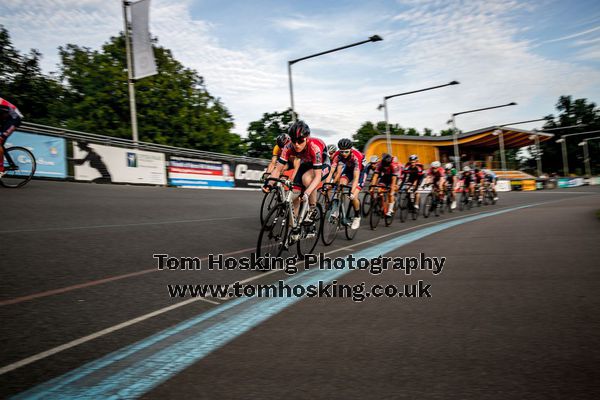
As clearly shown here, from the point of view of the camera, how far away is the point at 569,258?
557 centimetres

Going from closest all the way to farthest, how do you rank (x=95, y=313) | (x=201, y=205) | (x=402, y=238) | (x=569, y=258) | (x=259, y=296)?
(x=95, y=313) < (x=259, y=296) < (x=569, y=258) < (x=402, y=238) < (x=201, y=205)

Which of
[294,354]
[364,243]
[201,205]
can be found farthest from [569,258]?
[201,205]

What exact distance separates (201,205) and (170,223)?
4.25m

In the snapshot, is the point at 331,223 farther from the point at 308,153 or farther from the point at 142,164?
the point at 142,164

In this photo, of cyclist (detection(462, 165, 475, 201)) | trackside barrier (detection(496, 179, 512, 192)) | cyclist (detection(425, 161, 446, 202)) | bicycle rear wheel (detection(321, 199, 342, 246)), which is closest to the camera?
bicycle rear wheel (detection(321, 199, 342, 246))

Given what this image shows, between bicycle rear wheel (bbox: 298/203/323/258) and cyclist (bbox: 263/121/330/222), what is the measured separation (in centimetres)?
19

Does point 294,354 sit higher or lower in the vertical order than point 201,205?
lower

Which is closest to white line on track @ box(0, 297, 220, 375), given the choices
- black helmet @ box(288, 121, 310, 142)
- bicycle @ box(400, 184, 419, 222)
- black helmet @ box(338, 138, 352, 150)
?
black helmet @ box(288, 121, 310, 142)

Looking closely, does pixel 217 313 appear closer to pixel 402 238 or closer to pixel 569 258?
pixel 569 258

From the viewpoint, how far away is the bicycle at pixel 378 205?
10.7 meters

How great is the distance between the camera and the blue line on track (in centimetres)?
213

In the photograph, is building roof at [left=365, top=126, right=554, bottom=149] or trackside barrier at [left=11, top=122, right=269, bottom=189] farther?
building roof at [left=365, top=126, right=554, bottom=149]

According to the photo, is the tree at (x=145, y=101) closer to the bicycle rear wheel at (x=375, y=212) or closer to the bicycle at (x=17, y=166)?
the bicycle at (x=17, y=166)

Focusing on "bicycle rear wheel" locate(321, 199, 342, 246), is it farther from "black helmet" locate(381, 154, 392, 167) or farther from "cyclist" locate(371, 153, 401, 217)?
"black helmet" locate(381, 154, 392, 167)
